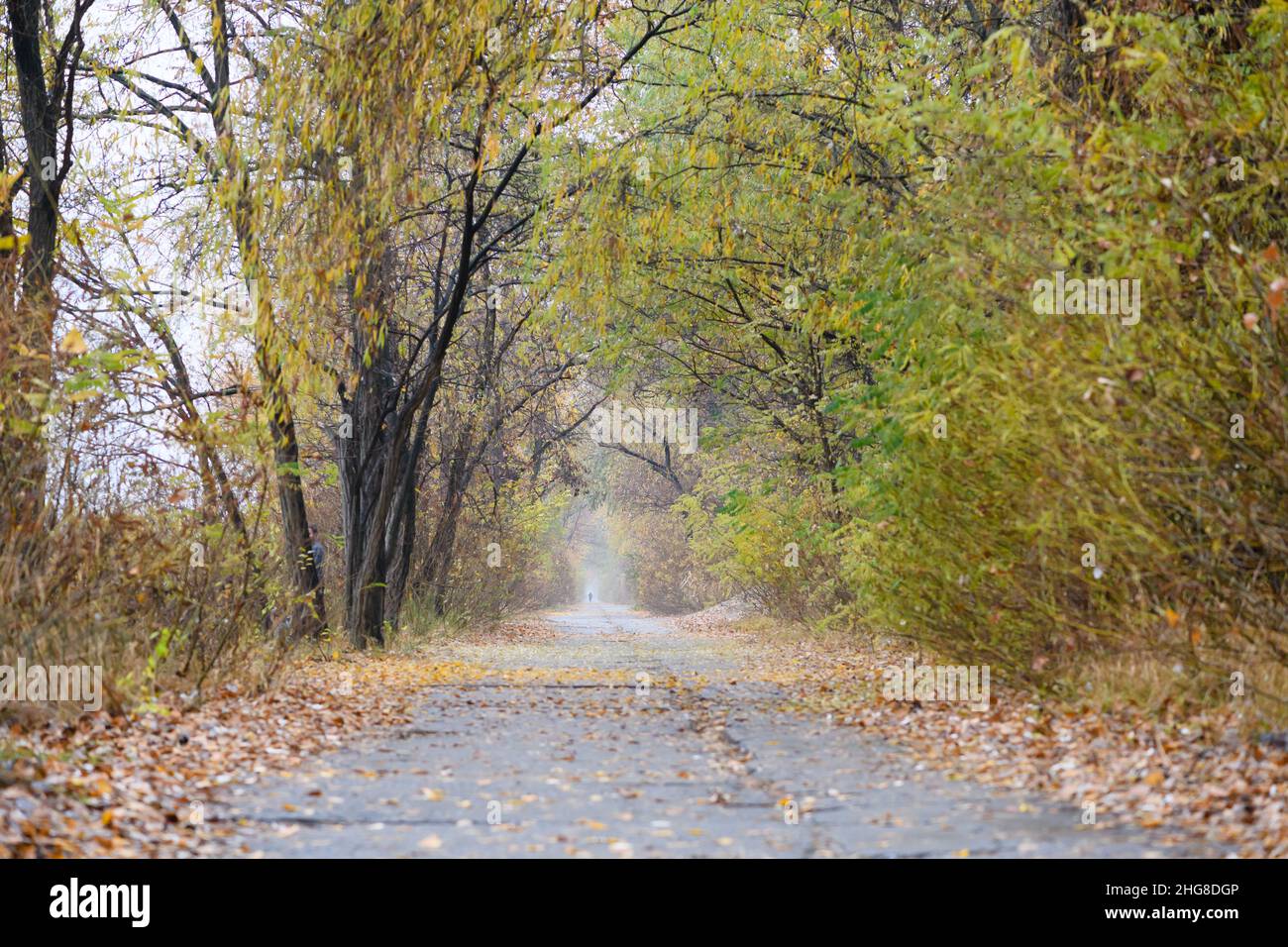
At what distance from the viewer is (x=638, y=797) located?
642 cm

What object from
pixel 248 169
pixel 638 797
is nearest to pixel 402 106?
pixel 248 169

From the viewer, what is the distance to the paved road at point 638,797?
17.4 feet

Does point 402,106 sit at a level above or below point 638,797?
above

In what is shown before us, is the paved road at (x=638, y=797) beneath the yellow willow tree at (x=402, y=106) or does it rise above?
beneath

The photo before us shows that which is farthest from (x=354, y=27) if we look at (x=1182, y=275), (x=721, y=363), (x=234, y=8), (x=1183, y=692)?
(x=721, y=363)

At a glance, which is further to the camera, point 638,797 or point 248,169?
point 248,169

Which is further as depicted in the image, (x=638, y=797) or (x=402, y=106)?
(x=402, y=106)

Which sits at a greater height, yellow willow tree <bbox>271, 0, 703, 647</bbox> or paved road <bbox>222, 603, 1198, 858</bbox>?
yellow willow tree <bbox>271, 0, 703, 647</bbox>

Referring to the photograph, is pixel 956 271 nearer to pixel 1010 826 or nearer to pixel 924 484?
pixel 924 484

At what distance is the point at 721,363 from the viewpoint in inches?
779

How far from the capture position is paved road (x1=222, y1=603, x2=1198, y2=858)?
5.31 meters

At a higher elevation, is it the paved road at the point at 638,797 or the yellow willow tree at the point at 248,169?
the yellow willow tree at the point at 248,169

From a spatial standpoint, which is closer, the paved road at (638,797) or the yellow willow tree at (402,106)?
the paved road at (638,797)

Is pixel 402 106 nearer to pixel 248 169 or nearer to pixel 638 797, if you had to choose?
pixel 248 169
